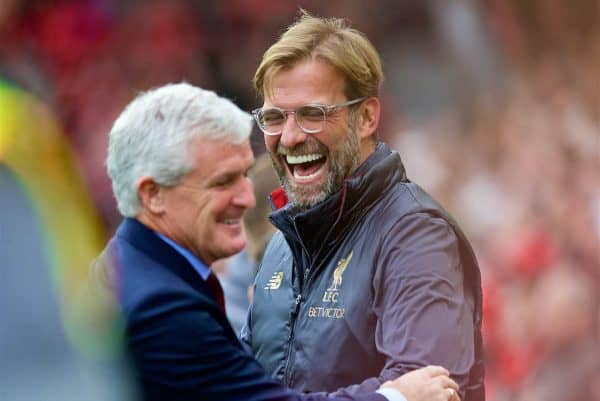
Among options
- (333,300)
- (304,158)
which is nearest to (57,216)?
(333,300)

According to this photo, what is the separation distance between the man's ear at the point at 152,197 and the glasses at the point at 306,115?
2.00 ft

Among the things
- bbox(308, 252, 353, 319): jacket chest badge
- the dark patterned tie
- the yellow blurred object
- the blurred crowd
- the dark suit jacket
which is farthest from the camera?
the blurred crowd

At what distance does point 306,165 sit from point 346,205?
0.20m

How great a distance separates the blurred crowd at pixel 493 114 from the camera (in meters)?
6.38

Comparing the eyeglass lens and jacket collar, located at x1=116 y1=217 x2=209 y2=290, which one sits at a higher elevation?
the eyeglass lens

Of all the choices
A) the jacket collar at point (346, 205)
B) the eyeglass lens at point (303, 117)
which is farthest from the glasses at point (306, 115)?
the jacket collar at point (346, 205)

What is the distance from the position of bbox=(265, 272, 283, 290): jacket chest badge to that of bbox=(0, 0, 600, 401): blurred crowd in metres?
2.81

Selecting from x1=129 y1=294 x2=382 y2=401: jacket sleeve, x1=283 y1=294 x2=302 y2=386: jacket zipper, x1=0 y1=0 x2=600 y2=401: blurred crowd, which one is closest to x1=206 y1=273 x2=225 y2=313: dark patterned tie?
x1=129 y1=294 x2=382 y2=401: jacket sleeve

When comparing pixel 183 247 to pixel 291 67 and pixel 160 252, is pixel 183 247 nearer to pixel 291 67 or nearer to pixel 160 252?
pixel 160 252

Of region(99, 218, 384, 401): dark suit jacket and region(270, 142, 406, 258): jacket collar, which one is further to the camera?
region(270, 142, 406, 258): jacket collar

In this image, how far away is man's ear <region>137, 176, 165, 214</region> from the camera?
9.57ft

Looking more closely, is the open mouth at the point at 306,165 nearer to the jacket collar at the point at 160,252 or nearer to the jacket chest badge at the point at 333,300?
the jacket chest badge at the point at 333,300

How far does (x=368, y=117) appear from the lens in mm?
3529

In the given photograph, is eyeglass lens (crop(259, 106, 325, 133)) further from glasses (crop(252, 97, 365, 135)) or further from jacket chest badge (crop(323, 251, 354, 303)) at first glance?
jacket chest badge (crop(323, 251, 354, 303))
